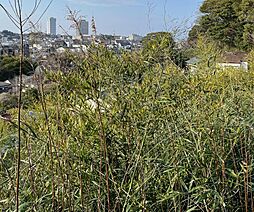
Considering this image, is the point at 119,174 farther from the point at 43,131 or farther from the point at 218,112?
the point at 218,112

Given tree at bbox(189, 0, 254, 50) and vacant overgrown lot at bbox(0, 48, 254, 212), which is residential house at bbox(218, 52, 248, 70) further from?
tree at bbox(189, 0, 254, 50)

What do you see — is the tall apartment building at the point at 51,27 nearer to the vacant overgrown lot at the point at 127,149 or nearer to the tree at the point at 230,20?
the vacant overgrown lot at the point at 127,149

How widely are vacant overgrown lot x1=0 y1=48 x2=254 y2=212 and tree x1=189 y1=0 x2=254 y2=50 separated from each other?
14.5 metres

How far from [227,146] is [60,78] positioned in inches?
32.1

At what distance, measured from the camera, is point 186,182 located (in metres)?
1.44

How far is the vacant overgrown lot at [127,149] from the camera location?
1302mm

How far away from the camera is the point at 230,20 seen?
17688mm

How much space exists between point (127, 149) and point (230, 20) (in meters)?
17.1

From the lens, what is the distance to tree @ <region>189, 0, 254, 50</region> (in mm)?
16297

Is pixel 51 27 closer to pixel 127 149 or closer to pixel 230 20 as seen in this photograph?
pixel 127 149

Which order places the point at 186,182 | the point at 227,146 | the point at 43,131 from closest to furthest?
the point at 186,182
the point at 227,146
the point at 43,131

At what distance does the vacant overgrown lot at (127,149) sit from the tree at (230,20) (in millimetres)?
14532

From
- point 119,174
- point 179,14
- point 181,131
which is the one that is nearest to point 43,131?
point 119,174

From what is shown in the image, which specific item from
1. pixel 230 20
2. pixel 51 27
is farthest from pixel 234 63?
pixel 230 20
